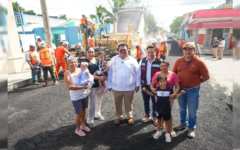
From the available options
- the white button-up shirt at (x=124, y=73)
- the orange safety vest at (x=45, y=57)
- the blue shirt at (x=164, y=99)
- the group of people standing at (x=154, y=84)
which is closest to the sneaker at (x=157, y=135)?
the group of people standing at (x=154, y=84)

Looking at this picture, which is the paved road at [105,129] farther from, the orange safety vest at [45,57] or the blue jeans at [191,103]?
the orange safety vest at [45,57]

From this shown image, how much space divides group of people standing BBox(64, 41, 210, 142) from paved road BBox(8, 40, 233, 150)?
6.9 inches

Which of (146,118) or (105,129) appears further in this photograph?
(146,118)

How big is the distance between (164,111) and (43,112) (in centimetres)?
329

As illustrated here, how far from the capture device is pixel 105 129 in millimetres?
3297

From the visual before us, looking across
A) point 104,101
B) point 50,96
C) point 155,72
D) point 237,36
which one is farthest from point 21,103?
point 237,36

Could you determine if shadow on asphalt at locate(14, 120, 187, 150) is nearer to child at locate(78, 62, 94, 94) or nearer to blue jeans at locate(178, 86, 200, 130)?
blue jeans at locate(178, 86, 200, 130)

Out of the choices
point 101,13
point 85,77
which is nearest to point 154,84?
point 85,77

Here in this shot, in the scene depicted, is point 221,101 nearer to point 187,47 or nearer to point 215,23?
point 187,47

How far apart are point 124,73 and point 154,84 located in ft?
2.22

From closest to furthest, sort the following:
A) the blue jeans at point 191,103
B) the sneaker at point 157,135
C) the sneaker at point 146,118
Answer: the blue jeans at point 191,103, the sneaker at point 157,135, the sneaker at point 146,118

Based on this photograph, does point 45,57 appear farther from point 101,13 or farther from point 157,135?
point 101,13

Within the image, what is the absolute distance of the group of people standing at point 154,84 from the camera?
2752 mm

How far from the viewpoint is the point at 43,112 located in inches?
161
